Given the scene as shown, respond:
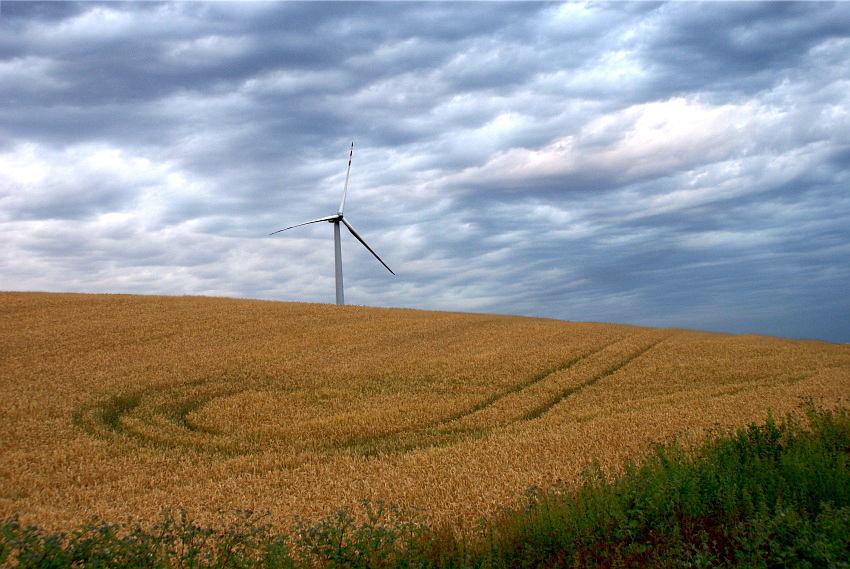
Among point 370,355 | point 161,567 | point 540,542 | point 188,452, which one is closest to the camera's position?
point 161,567

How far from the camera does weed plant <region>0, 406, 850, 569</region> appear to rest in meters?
6.79

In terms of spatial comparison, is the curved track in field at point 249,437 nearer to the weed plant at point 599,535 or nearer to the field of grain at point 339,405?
the field of grain at point 339,405

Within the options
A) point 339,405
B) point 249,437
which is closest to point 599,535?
point 249,437

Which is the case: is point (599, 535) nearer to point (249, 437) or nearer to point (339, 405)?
point (249, 437)

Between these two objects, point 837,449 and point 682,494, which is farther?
point 837,449

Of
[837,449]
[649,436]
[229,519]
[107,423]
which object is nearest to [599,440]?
[649,436]

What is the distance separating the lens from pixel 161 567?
669 cm

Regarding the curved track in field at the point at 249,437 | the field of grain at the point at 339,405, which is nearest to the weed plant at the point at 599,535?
the field of grain at the point at 339,405

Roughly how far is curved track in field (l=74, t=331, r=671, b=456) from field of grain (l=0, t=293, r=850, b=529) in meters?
0.08

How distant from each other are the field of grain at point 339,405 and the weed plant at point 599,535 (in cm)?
167

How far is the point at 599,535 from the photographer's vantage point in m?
7.83

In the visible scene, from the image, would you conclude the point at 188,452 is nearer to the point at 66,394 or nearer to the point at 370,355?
the point at 66,394

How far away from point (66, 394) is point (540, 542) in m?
17.7

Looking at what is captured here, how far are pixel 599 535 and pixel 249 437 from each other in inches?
441
